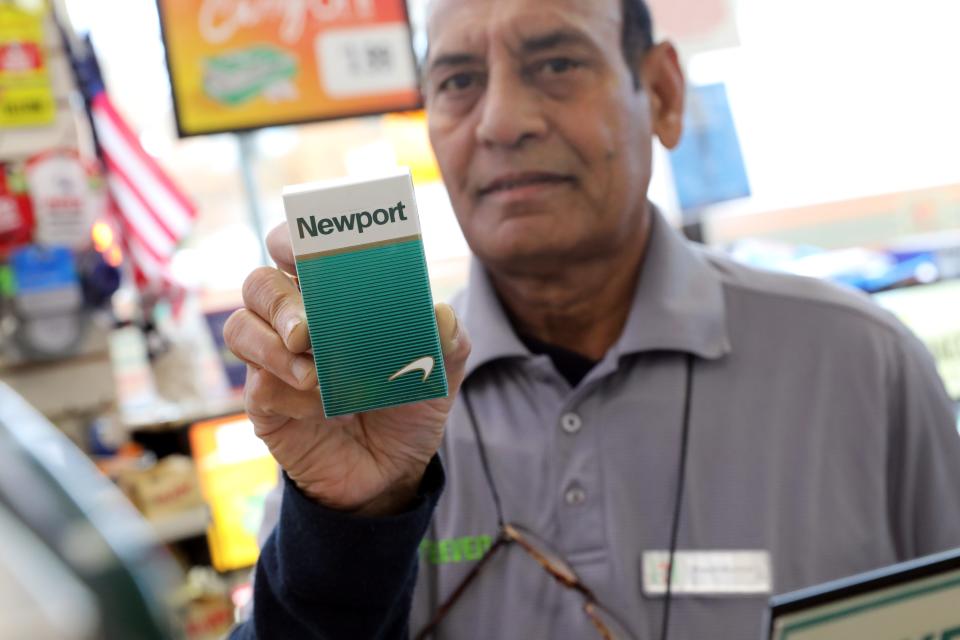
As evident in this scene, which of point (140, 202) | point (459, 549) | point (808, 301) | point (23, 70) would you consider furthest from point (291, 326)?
point (140, 202)

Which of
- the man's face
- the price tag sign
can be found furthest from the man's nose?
the price tag sign

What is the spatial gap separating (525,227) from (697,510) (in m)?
0.45

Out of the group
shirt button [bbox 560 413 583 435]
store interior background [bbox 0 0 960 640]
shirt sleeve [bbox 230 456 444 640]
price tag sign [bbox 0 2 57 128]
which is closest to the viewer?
shirt sleeve [bbox 230 456 444 640]

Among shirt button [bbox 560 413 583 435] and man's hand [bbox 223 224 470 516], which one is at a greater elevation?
man's hand [bbox 223 224 470 516]

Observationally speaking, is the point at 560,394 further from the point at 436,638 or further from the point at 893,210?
the point at 893,210

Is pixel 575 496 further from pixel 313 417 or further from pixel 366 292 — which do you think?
pixel 366 292

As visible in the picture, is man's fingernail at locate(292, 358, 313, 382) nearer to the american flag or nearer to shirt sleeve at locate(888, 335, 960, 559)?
shirt sleeve at locate(888, 335, 960, 559)

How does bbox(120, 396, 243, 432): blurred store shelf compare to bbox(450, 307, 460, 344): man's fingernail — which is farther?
bbox(120, 396, 243, 432): blurred store shelf

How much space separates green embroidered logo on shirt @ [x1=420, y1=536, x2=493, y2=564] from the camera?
133 cm

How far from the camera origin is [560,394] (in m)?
1.42

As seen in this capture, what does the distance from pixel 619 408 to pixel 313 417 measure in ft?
1.76

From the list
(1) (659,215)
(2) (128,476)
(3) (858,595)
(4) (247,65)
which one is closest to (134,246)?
(4) (247,65)

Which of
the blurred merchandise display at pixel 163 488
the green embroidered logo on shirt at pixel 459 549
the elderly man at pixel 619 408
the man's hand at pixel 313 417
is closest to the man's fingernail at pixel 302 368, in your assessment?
the man's hand at pixel 313 417

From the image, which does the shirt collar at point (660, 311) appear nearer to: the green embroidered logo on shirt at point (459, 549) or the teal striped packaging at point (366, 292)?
the green embroidered logo on shirt at point (459, 549)
